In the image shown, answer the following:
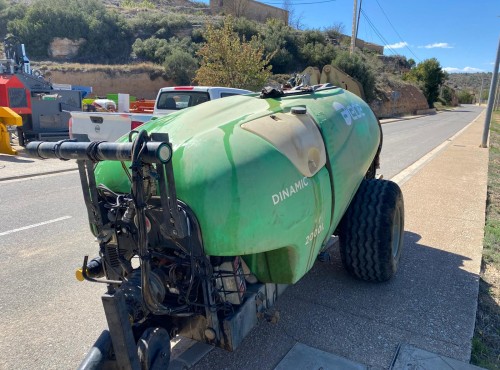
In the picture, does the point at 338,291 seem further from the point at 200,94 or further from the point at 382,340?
the point at 200,94

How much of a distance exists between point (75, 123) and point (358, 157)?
7.72 meters

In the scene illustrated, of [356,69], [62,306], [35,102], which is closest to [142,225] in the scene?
[62,306]

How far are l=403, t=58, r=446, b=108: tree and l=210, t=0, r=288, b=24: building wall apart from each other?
25.5 m

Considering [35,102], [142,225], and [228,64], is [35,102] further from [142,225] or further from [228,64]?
[228,64]

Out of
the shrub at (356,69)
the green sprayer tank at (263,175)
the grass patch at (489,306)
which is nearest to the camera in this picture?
the green sprayer tank at (263,175)

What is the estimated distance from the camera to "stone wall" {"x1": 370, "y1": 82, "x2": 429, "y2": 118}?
4419 centimetres

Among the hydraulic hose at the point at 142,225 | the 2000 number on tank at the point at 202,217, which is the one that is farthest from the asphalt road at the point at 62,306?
the hydraulic hose at the point at 142,225

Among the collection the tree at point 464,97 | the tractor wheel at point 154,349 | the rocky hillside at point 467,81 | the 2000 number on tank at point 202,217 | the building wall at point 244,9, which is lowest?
the tree at point 464,97

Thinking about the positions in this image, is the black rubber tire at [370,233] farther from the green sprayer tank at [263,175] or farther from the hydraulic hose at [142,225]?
the hydraulic hose at [142,225]

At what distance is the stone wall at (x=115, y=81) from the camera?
108ft

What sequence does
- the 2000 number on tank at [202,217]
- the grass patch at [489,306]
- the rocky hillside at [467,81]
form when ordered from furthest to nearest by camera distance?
the rocky hillside at [467,81], the grass patch at [489,306], the 2000 number on tank at [202,217]

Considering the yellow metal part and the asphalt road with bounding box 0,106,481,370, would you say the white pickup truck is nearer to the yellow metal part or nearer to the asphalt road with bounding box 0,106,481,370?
the asphalt road with bounding box 0,106,481,370

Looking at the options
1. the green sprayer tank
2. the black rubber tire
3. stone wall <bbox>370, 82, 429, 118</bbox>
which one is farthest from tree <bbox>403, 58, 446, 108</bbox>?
the green sprayer tank

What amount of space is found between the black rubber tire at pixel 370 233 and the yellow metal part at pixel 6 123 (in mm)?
11349
